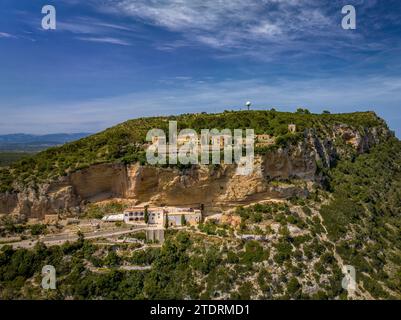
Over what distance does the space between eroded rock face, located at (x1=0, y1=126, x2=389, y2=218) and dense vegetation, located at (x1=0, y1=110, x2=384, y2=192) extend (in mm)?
904

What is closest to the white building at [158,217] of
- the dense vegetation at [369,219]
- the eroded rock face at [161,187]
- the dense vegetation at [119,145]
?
the eroded rock face at [161,187]

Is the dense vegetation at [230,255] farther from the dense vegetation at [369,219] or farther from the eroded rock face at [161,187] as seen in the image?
the eroded rock face at [161,187]

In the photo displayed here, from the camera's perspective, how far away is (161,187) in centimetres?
3108

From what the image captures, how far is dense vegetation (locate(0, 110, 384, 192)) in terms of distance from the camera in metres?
30.9

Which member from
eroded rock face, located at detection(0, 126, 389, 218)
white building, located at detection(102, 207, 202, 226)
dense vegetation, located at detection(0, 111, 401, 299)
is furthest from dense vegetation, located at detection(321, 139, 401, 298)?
white building, located at detection(102, 207, 202, 226)

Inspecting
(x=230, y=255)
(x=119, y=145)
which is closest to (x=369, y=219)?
(x=230, y=255)

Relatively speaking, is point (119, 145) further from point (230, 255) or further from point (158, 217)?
point (230, 255)

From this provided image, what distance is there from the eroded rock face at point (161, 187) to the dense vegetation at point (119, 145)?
0.90 m

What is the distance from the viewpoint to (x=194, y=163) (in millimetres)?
30891

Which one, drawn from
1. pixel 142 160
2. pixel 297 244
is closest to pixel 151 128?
pixel 142 160

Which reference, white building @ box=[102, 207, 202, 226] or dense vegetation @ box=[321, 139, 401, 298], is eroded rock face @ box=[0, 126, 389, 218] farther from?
dense vegetation @ box=[321, 139, 401, 298]

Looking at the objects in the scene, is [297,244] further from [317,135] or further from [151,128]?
[151,128]

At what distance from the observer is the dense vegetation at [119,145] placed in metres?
30.9

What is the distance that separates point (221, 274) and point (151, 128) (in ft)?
61.2
